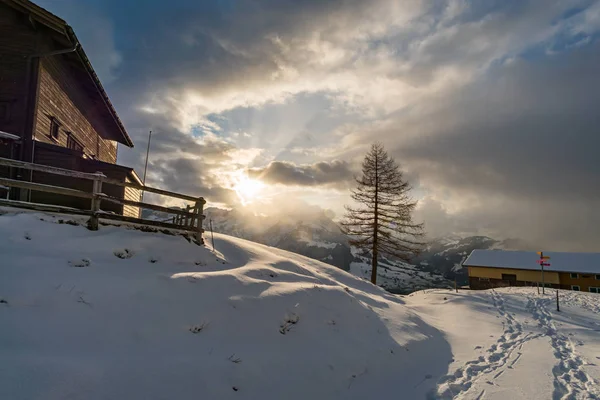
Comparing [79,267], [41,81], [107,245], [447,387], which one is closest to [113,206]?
[41,81]

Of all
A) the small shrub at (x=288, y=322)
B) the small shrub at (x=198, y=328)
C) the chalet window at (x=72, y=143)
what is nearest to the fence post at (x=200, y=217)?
the small shrub at (x=288, y=322)

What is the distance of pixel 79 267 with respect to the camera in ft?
19.4

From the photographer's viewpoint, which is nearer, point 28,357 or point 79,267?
point 28,357

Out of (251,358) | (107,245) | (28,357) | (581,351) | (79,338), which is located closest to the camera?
(28,357)

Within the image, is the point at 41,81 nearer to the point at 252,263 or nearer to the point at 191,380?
the point at 252,263

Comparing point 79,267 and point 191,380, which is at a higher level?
point 79,267

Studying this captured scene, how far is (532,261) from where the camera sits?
5500 centimetres

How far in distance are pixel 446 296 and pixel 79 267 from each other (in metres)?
19.2

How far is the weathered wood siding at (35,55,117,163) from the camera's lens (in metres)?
13.6

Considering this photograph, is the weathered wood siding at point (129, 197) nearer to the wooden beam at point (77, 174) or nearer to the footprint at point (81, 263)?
the wooden beam at point (77, 174)

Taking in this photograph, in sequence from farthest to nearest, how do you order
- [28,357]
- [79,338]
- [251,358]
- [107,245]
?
[107,245], [251,358], [79,338], [28,357]

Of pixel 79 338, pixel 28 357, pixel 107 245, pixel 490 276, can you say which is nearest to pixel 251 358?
pixel 79 338

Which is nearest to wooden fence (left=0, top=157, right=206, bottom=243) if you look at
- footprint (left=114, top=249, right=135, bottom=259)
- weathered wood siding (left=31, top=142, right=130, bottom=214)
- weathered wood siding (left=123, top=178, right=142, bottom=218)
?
footprint (left=114, top=249, right=135, bottom=259)

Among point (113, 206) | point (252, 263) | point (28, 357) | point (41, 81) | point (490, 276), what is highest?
point (41, 81)
